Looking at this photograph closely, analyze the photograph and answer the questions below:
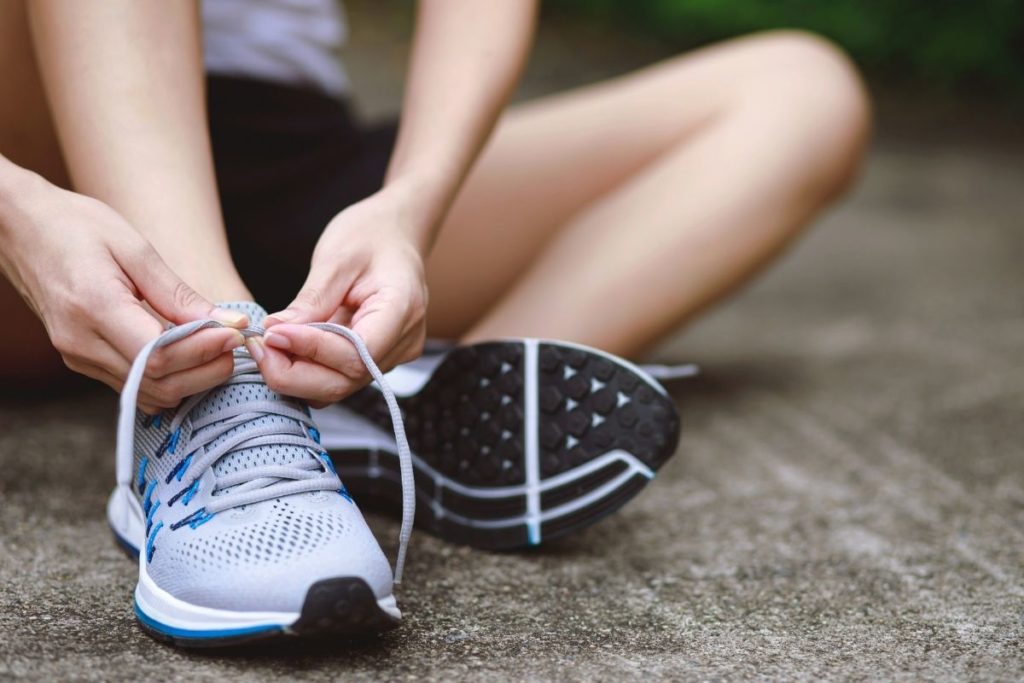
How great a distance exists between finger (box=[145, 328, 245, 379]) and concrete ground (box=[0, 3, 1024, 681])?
177 millimetres

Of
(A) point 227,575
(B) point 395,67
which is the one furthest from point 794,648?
(B) point 395,67

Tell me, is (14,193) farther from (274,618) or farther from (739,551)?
(739,551)

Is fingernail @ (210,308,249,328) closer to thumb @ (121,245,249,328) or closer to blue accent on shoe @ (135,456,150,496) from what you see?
thumb @ (121,245,249,328)

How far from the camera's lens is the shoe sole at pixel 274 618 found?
63 cm

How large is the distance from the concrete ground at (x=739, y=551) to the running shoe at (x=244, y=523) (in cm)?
4

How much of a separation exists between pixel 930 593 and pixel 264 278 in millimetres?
713

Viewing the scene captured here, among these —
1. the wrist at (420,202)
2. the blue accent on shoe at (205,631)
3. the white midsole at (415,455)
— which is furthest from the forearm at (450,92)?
the blue accent on shoe at (205,631)

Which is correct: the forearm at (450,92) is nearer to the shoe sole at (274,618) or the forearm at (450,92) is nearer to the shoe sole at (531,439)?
the shoe sole at (531,439)

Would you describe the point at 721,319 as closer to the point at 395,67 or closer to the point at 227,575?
the point at 227,575

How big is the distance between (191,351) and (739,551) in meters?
0.51

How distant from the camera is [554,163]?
1.27m

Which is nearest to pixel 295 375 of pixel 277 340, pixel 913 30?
pixel 277 340

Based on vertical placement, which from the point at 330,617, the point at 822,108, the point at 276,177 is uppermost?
the point at 822,108

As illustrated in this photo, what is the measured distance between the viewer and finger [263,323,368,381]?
694mm
